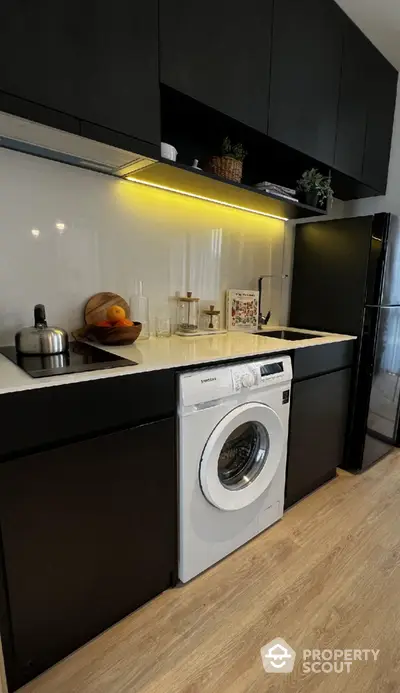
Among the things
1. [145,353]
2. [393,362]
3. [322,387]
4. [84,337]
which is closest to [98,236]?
[84,337]

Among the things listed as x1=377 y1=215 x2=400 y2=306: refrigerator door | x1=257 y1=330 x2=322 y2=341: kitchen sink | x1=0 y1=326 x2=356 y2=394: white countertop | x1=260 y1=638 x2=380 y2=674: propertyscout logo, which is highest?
x1=377 y1=215 x2=400 y2=306: refrigerator door

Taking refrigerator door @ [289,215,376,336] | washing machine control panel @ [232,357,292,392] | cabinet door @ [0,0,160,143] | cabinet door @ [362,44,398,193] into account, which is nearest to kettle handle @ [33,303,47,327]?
cabinet door @ [0,0,160,143]

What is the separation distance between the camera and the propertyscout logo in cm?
111

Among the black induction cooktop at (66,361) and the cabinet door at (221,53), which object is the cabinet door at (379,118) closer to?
the cabinet door at (221,53)

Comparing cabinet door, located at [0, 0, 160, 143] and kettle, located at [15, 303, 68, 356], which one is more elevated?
cabinet door, located at [0, 0, 160, 143]

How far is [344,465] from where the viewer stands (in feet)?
7.68

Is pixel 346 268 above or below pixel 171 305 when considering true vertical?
above

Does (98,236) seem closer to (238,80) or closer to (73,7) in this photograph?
(73,7)

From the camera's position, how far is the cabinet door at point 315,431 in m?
1.78

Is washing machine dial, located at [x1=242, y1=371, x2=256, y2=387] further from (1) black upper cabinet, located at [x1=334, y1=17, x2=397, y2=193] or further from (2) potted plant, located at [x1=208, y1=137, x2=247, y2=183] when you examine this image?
(1) black upper cabinet, located at [x1=334, y1=17, x2=397, y2=193]

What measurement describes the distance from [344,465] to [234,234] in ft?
5.77

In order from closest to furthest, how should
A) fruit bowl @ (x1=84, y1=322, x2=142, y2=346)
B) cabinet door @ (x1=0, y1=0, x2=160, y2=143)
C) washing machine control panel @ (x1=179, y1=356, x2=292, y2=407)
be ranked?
cabinet door @ (x1=0, y1=0, x2=160, y2=143) < washing machine control panel @ (x1=179, y1=356, x2=292, y2=407) < fruit bowl @ (x1=84, y1=322, x2=142, y2=346)

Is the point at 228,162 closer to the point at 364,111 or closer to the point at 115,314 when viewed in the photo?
the point at 115,314

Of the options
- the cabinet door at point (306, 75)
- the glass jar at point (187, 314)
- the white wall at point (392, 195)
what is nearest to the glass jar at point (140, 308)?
the glass jar at point (187, 314)
